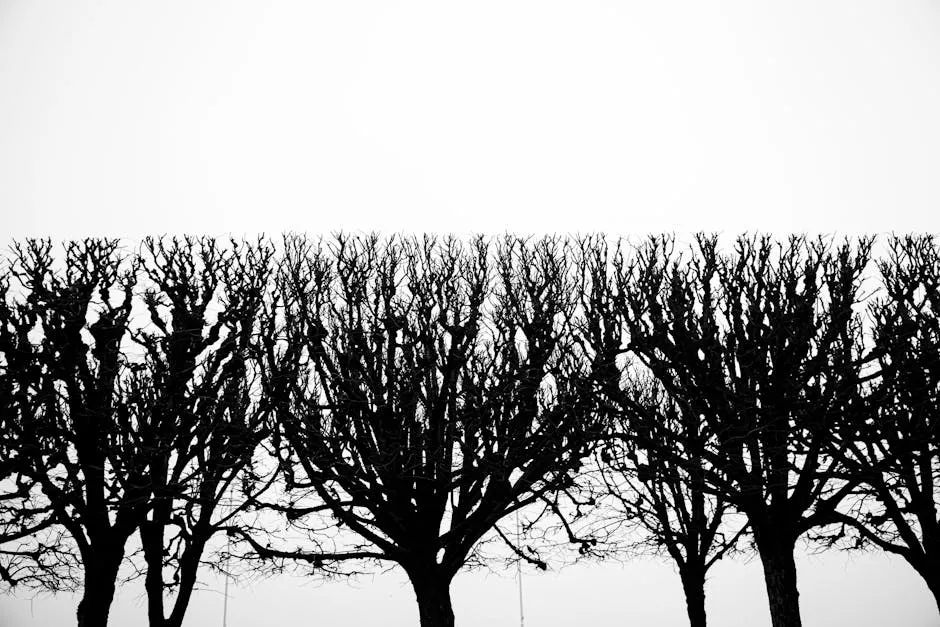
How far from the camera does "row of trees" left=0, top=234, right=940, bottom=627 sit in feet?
42.2

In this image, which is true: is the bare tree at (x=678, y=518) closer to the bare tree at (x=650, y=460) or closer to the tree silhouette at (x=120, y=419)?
the bare tree at (x=650, y=460)

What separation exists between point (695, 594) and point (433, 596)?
8.53m

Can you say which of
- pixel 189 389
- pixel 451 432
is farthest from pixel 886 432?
pixel 189 389

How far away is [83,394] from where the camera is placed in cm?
1295

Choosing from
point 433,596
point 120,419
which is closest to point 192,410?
point 120,419

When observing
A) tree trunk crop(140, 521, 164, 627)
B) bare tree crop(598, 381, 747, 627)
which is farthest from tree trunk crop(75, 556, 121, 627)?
bare tree crop(598, 381, 747, 627)

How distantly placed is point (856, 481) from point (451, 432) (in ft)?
25.3

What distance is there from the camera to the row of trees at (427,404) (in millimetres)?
12852

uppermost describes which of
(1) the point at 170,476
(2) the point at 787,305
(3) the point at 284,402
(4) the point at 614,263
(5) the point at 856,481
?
(4) the point at 614,263

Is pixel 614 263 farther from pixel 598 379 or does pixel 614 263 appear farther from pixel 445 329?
pixel 445 329

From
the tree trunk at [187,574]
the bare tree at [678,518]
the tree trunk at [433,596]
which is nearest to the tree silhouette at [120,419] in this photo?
the tree trunk at [187,574]

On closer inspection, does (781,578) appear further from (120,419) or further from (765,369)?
(120,419)

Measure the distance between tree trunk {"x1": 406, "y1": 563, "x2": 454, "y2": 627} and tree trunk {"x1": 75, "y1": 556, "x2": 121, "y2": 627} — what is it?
5334mm

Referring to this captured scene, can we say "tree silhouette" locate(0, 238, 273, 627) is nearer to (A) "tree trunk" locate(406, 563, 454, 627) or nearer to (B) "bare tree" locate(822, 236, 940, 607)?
(A) "tree trunk" locate(406, 563, 454, 627)
